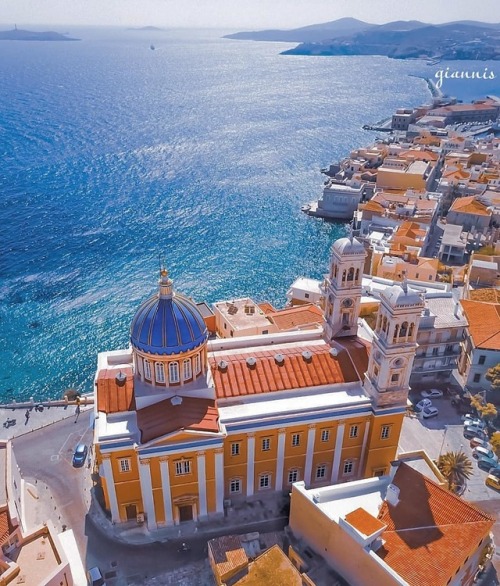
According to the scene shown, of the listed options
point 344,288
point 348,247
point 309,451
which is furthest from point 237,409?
point 348,247

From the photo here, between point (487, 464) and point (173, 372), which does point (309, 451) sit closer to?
point (173, 372)

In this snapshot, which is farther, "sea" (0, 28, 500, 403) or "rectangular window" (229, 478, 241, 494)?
"sea" (0, 28, 500, 403)

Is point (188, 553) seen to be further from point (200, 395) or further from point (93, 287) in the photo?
point (93, 287)

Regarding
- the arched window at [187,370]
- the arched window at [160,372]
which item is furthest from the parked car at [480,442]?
the arched window at [160,372]

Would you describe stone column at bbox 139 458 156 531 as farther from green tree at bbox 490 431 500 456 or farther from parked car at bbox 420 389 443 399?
parked car at bbox 420 389 443 399

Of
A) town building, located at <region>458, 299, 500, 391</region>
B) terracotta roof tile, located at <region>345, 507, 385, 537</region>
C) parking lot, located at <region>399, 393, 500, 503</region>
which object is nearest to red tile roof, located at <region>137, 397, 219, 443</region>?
terracotta roof tile, located at <region>345, 507, 385, 537</region>
